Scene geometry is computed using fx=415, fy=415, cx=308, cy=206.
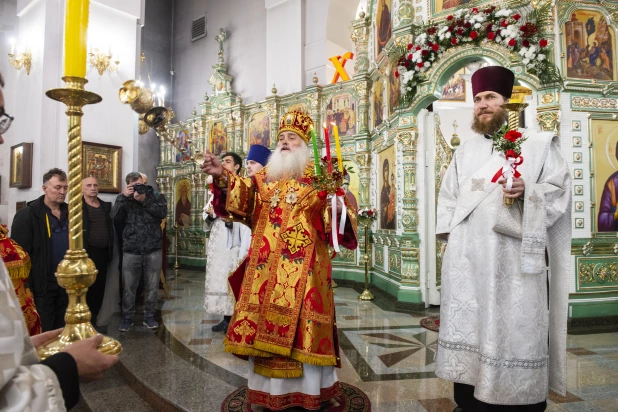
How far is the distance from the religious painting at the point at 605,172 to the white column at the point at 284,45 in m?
6.89

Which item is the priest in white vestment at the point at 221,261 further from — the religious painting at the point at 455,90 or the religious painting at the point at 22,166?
the religious painting at the point at 455,90

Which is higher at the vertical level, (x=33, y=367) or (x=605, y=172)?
(x=605, y=172)

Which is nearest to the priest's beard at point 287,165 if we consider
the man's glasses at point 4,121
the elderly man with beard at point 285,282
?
the elderly man with beard at point 285,282

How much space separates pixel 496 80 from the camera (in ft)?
8.60

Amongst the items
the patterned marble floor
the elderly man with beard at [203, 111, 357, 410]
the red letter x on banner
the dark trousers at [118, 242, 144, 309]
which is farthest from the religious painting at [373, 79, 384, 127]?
the elderly man with beard at [203, 111, 357, 410]

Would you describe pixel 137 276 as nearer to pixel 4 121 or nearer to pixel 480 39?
pixel 4 121

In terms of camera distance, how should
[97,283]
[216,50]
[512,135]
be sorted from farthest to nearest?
[216,50], [97,283], [512,135]

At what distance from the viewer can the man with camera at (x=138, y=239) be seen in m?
5.14

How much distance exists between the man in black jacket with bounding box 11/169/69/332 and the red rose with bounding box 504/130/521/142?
3.91 m

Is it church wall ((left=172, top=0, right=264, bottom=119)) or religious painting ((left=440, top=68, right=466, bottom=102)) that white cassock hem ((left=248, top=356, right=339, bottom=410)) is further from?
church wall ((left=172, top=0, right=264, bottom=119))

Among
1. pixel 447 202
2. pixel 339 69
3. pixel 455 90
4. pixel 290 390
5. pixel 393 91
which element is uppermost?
pixel 339 69

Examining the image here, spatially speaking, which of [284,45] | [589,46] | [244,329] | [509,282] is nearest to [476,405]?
[509,282]

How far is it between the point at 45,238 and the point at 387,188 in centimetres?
596

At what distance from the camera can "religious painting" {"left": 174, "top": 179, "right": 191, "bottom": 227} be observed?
13508 millimetres
